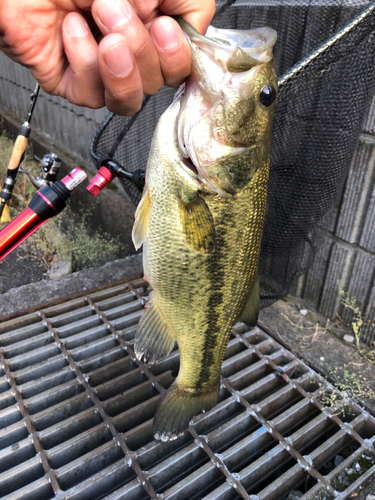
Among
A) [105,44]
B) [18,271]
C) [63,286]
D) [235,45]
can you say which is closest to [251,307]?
[235,45]

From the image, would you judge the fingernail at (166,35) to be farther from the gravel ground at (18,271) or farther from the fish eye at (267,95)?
the gravel ground at (18,271)

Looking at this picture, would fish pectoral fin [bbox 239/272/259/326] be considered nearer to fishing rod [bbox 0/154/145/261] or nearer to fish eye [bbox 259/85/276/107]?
fish eye [bbox 259/85/276/107]

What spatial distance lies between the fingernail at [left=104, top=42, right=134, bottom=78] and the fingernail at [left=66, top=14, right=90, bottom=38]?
0.22 m

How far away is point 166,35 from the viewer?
1089mm

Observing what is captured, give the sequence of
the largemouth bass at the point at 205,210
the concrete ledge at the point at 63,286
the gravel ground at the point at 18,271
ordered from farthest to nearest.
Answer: the gravel ground at the point at 18,271 → the concrete ledge at the point at 63,286 → the largemouth bass at the point at 205,210

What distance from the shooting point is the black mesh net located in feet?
6.80

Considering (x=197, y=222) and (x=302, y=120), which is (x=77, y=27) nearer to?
(x=197, y=222)

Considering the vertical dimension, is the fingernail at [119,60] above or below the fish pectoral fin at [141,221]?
above

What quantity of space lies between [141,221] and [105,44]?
2.28 ft

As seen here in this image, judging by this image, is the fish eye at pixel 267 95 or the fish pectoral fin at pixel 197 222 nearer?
the fish eye at pixel 267 95

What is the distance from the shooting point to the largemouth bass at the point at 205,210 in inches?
50.5

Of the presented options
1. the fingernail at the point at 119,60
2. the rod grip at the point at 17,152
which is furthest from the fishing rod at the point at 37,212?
the fingernail at the point at 119,60

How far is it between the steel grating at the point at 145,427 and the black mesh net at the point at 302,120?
81 cm

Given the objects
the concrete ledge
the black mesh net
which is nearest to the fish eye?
the black mesh net
